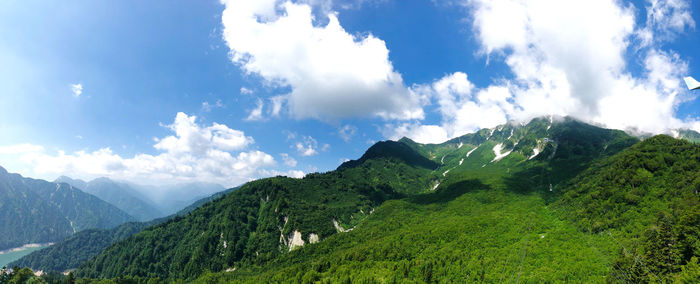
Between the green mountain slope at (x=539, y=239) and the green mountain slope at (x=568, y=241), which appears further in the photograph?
the green mountain slope at (x=539, y=239)

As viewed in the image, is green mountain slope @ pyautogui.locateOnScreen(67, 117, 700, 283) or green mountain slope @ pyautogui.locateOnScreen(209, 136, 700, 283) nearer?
green mountain slope @ pyautogui.locateOnScreen(209, 136, 700, 283)

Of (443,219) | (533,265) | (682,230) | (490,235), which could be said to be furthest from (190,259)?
(682,230)

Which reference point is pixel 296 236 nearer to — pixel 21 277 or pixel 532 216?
pixel 21 277

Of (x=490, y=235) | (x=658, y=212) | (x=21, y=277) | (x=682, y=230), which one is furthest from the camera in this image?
(x=21, y=277)

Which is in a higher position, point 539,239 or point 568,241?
point 568,241

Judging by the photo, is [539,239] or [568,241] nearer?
[568,241]

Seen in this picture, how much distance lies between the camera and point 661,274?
5272 centimetres

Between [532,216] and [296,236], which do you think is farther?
[296,236]

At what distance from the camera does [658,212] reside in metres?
86.1

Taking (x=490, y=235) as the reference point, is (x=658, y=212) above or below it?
above

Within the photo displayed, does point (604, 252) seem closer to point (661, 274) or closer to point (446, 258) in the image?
point (661, 274)

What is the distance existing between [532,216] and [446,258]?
64826mm

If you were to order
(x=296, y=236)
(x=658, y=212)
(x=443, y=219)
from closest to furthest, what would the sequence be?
(x=658, y=212) < (x=443, y=219) < (x=296, y=236)

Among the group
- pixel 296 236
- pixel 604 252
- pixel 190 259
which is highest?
pixel 604 252
